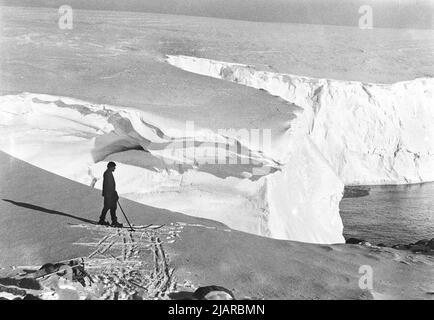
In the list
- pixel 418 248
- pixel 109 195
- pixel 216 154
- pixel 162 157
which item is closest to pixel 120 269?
pixel 109 195

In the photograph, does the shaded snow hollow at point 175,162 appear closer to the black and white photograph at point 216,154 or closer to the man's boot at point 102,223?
the black and white photograph at point 216,154

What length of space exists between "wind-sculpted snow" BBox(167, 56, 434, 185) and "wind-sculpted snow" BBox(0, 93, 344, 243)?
4988 millimetres

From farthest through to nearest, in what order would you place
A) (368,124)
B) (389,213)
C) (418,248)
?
(368,124)
(389,213)
(418,248)

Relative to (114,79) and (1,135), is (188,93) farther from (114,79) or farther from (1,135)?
(1,135)

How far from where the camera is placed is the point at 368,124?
15.4 meters

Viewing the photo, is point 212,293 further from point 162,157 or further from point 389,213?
point 389,213

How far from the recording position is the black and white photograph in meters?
6.09

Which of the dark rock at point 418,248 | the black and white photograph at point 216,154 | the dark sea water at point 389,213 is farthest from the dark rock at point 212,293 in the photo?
the dark sea water at point 389,213

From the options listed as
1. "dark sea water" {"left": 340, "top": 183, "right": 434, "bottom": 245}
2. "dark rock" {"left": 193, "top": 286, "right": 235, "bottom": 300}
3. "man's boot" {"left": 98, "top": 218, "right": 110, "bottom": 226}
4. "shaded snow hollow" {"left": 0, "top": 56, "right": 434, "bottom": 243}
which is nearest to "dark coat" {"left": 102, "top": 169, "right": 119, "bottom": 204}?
"man's boot" {"left": 98, "top": 218, "right": 110, "bottom": 226}

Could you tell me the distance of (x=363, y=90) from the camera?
14.7m

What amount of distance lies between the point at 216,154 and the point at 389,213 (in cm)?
591

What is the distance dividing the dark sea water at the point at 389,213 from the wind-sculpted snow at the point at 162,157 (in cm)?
280

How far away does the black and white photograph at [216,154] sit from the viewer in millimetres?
6094
